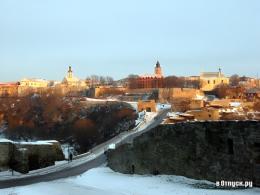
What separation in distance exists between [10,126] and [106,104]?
658 inches

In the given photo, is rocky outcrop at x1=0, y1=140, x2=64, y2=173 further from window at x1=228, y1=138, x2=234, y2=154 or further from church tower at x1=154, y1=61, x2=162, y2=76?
church tower at x1=154, y1=61, x2=162, y2=76

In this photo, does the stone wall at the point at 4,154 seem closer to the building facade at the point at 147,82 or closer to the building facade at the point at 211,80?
the building facade at the point at 147,82

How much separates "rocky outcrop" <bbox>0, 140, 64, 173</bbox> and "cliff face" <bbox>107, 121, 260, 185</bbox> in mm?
9895

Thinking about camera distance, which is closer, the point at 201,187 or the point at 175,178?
the point at 201,187

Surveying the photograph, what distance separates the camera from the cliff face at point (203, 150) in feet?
42.4

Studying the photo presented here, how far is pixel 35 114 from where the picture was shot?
286 feet

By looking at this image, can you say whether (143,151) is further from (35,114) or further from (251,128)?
(35,114)

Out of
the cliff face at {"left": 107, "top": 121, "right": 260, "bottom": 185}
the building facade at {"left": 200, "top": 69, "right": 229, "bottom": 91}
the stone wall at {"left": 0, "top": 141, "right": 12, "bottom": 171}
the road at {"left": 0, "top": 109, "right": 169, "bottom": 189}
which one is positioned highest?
the building facade at {"left": 200, "top": 69, "right": 229, "bottom": 91}

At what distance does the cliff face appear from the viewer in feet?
42.4

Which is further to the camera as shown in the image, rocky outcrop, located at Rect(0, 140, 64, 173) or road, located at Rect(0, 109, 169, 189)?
rocky outcrop, located at Rect(0, 140, 64, 173)

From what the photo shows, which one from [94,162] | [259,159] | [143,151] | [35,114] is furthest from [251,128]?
[35,114]

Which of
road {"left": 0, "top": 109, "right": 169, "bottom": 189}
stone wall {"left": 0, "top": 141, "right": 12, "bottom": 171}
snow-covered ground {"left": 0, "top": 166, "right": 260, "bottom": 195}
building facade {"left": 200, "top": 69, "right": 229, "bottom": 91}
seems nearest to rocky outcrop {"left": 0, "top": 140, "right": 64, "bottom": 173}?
stone wall {"left": 0, "top": 141, "right": 12, "bottom": 171}

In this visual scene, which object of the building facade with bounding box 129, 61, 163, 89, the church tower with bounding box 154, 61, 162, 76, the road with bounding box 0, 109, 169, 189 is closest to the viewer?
the road with bounding box 0, 109, 169, 189

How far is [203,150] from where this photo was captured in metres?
14.5
